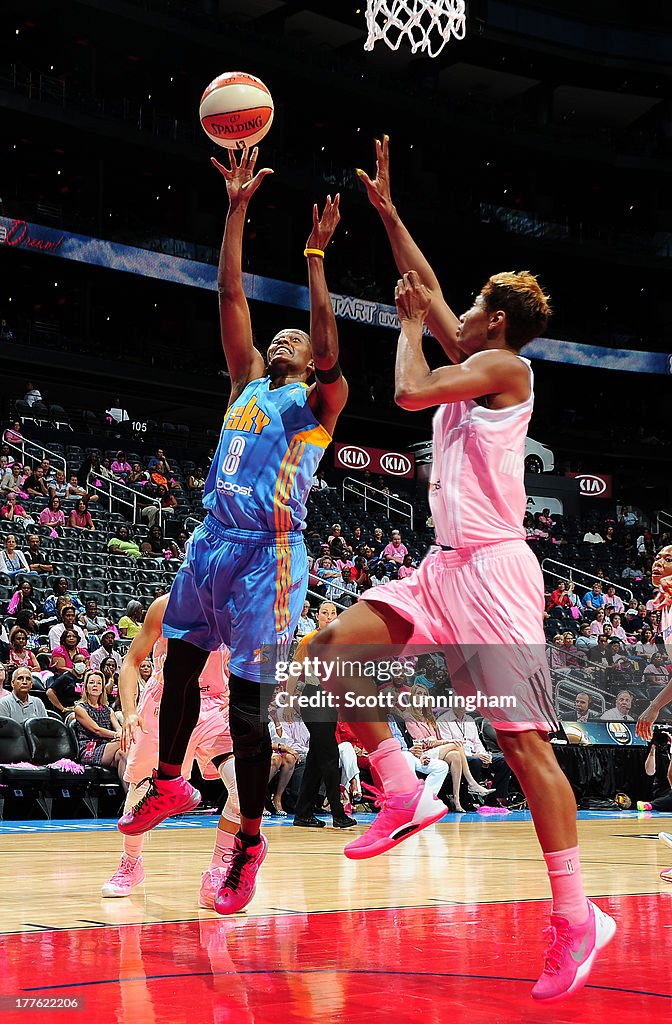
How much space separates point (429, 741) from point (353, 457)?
1642 cm

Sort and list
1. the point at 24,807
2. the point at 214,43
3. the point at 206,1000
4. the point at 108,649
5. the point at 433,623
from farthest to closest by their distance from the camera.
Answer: the point at 214,43, the point at 108,649, the point at 24,807, the point at 433,623, the point at 206,1000

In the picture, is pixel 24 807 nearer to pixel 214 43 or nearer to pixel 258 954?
pixel 258 954

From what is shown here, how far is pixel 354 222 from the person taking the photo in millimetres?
33812

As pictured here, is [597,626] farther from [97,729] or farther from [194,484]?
[97,729]

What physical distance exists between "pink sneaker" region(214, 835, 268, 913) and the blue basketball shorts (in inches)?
28.6

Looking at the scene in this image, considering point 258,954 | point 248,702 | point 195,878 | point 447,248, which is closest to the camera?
point 258,954

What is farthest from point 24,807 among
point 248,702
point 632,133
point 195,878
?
point 632,133

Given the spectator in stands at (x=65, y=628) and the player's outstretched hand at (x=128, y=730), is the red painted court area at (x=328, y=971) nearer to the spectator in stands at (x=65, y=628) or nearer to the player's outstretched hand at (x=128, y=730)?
the player's outstretched hand at (x=128, y=730)

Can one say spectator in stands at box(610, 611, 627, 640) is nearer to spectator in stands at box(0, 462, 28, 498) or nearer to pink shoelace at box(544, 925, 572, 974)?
spectator in stands at box(0, 462, 28, 498)

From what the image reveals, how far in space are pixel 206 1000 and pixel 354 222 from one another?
32.1m

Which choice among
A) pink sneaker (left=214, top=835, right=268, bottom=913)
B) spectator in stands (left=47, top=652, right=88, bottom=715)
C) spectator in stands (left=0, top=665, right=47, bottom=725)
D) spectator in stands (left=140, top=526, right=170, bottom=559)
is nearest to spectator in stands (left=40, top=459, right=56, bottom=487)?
spectator in stands (left=140, top=526, right=170, bottom=559)

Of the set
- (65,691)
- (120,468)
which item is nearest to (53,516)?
(120,468)

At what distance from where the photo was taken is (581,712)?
48.9 ft

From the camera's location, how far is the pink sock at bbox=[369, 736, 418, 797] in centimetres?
397
